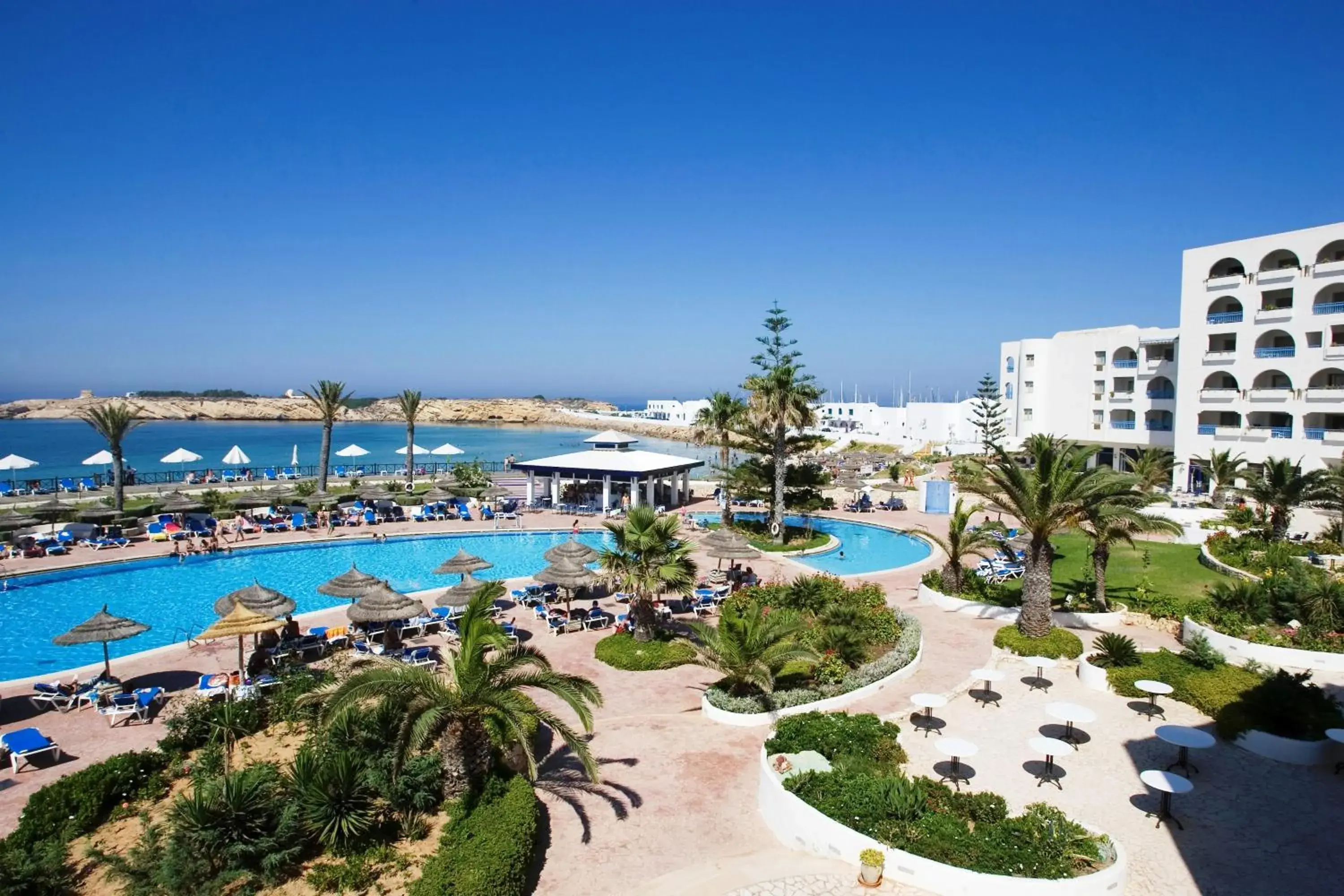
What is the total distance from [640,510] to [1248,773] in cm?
1077

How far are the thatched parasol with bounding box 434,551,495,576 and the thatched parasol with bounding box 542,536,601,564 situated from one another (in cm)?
156

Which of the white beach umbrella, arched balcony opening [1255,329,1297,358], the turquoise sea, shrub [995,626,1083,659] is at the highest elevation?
arched balcony opening [1255,329,1297,358]

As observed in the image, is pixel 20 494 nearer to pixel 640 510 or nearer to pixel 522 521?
pixel 522 521

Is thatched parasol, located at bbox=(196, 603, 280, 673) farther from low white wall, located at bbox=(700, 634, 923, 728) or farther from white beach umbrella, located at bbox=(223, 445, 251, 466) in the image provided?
white beach umbrella, located at bbox=(223, 445, 251, 466)

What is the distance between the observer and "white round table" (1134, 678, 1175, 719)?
12367mm

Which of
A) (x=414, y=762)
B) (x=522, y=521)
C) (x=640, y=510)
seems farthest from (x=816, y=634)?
(x=522, y=521)

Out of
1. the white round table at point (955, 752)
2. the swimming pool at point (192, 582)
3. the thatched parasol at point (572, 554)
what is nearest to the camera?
the white round table at point (955, 752)

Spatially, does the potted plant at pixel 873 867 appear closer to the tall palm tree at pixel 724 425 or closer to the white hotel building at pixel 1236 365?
the tall palm tree at pixel 724 425

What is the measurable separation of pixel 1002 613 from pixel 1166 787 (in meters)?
9.28

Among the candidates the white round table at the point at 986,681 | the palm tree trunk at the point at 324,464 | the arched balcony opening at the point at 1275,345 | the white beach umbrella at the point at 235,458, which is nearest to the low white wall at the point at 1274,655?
the white round table at the point at 986,681

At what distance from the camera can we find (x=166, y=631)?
60.5 ft

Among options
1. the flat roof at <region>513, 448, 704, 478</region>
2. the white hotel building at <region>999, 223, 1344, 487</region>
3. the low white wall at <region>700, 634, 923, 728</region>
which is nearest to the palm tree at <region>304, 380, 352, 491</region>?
the flat roof at <region>513, 448, 704, 478</region>

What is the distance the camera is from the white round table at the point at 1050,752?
1036 cm

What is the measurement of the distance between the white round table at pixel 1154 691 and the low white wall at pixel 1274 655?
104 inches
